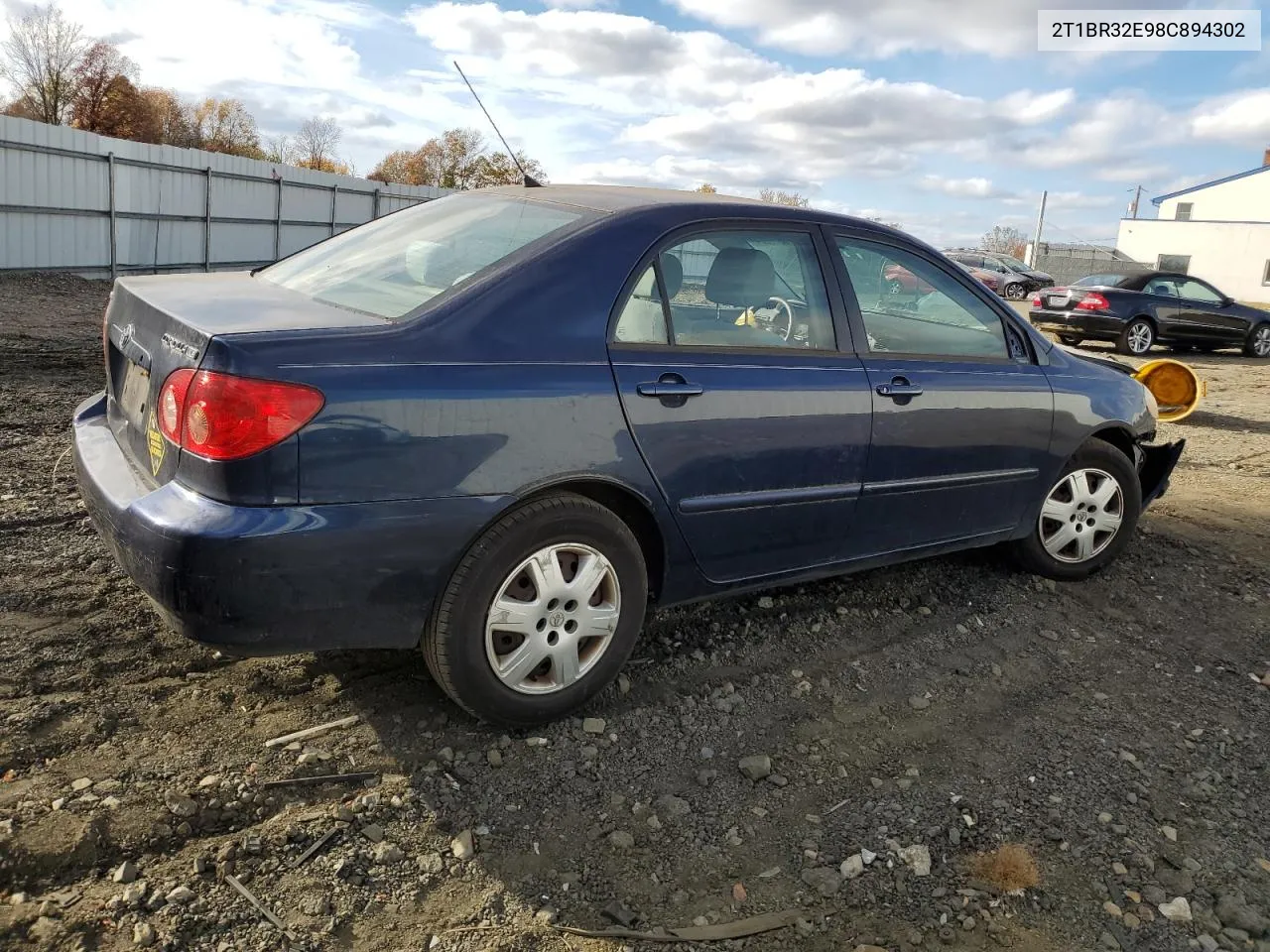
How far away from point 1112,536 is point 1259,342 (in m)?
15.6

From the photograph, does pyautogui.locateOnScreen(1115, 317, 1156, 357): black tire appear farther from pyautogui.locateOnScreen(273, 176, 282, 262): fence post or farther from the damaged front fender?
pyautogui.locateOnScreen(273, 176, 282, 262): fence post

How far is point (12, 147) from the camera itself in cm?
1444

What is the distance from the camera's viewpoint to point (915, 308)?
13.2 feet

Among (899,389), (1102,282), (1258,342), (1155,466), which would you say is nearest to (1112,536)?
(1155,466)

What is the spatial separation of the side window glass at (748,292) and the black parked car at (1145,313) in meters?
14.1

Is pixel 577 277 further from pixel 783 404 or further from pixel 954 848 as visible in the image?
pixel 954 848

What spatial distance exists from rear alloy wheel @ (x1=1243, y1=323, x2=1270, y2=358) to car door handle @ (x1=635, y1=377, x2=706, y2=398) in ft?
58.1

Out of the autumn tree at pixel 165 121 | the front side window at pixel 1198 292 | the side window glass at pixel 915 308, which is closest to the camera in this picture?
the side window glass at pixel 915 308

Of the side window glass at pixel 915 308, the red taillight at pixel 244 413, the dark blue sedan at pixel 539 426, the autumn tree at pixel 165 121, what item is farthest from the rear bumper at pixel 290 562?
the autumn tree at pixel 165 121

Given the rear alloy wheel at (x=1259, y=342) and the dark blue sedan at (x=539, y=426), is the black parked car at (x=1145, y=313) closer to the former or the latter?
the rear alloy wheel at (x=1259, y=342)

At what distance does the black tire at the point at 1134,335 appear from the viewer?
16203 mm

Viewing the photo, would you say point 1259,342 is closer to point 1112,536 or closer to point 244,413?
point 1112,536

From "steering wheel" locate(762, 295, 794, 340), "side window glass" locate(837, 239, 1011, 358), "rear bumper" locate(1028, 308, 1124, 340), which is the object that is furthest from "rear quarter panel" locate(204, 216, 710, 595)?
"rear bumper" locate(1028, 308, 1124, 340)

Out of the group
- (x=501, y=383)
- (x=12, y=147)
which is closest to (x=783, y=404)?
(x=501, y=383)
